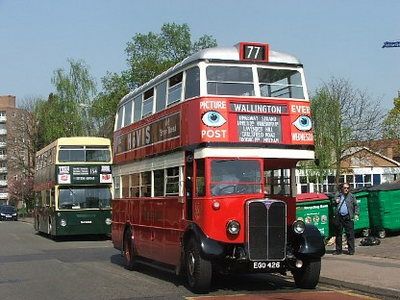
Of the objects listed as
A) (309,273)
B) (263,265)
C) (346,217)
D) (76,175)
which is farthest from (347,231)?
(76,175)

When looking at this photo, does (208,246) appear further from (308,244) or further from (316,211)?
(316,211)

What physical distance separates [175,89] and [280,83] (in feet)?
7.47

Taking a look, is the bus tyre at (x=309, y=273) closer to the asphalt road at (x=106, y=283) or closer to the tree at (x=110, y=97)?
the asphalt road at (x=106, y=283)

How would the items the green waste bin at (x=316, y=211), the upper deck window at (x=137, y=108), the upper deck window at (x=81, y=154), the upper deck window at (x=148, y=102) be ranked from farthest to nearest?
the upper deck window at (x=81, y=154), the green waste bin at (x=316, y=211), the upper deck window at (x=137, y=108), the upper deck window at (x=148, y=102)

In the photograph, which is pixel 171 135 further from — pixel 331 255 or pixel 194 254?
pixel 331 255

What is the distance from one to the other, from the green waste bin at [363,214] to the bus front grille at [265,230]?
8637 millimetres

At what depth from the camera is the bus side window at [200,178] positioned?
1082cm

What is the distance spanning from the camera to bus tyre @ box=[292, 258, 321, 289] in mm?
10875

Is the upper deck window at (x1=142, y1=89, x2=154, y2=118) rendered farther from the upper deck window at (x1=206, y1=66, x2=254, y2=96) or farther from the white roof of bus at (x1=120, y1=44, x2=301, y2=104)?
the upper deck window at (x1=206, y1=66, x2=254, y2=96)

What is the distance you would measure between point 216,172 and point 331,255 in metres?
6.47

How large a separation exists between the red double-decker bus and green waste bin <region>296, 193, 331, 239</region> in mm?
6230

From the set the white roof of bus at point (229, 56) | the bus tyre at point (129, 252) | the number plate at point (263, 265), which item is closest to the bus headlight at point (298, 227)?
the number plate at point (263, 265)

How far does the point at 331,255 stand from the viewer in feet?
52.1

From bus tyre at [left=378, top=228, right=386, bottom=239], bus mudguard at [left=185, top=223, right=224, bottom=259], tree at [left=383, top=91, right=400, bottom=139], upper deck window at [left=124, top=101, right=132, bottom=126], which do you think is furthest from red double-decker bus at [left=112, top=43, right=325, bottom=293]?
tree at [left=383, top=91, right=400, bottom=139]
